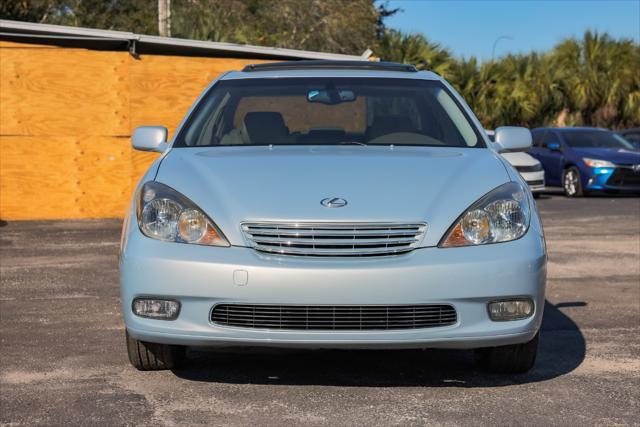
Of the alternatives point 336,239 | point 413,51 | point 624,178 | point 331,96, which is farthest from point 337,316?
point 413,51

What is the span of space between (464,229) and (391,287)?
45 centimetres

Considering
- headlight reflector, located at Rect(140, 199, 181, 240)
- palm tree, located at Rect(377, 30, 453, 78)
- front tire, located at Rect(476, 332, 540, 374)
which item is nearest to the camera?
headlight reflector, located at Rect(140, 199, 181, 240)

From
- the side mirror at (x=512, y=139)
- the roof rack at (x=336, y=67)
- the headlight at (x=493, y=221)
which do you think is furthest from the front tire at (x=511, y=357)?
the roof rack at (x=336, y=67)

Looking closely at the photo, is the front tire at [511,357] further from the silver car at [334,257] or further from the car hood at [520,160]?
the car hood at [520,160]

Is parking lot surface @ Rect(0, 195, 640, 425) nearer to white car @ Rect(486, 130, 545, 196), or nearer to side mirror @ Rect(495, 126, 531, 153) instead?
side mirror @ Rect(495, 126, 531, 153)

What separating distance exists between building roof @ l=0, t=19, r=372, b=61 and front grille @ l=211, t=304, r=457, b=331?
10787 millimetres

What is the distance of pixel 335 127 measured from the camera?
19.4 feet

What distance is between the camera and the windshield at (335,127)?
5691 mm

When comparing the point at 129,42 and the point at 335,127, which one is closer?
the point at 335,127

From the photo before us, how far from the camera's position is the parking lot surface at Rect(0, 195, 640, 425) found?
4.42 metres

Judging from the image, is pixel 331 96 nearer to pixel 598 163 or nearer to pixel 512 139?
pixel 512 139

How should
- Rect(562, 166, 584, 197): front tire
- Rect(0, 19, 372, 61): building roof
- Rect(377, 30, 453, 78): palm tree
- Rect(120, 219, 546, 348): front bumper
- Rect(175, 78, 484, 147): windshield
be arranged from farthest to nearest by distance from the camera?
Rect(377, 30, 453, 78): palm tree, Rect(562, 166, 584, 197): front tire, Rect(0, 19, 372, 61): building roof, Rect(175, 78, 484, 147): windshield, Rect(120, 219, 546, 348): front bumper

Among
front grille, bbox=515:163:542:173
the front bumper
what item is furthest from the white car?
the front bumper

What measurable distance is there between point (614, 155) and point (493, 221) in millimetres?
16106
